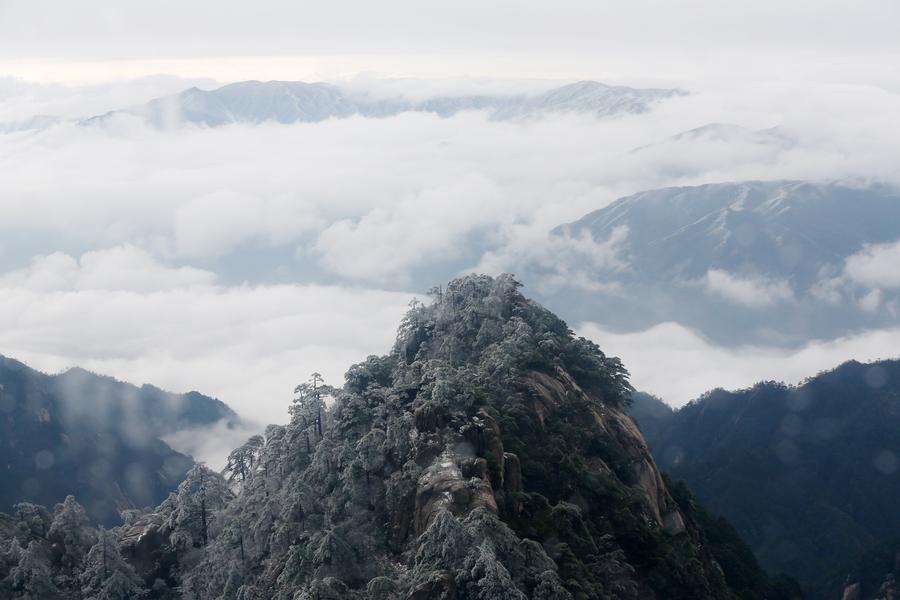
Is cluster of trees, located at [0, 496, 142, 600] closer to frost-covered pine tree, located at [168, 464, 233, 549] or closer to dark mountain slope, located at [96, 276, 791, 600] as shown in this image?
dark mountain slope, located at [96, 276, 791, 600]

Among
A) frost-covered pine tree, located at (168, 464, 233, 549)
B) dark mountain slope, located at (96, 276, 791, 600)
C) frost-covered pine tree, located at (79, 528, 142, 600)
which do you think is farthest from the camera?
frost-covered pine tree, located at (168, 464, 233, 549)

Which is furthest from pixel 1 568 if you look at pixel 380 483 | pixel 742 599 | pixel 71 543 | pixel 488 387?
pixel 742 599

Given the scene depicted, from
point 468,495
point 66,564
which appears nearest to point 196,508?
point 66,564

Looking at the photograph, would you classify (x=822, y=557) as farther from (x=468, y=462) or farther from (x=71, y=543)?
(x=71, y=543)

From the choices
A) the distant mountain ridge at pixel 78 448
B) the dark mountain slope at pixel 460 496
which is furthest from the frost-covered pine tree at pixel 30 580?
the distant mountain ridge at pixel 78 448

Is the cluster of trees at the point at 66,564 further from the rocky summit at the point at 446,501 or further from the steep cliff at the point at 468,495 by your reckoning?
the steep cliff at the point at 468,495

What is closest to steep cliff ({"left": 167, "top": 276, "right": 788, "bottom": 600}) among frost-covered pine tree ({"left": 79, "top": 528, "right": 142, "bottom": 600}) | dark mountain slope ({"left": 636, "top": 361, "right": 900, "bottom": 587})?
frost-covered pine tree ({"left": 79, "top": 528, "right": 142, "bottom": 600})

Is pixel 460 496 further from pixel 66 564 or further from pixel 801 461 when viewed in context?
pixel 801 461
